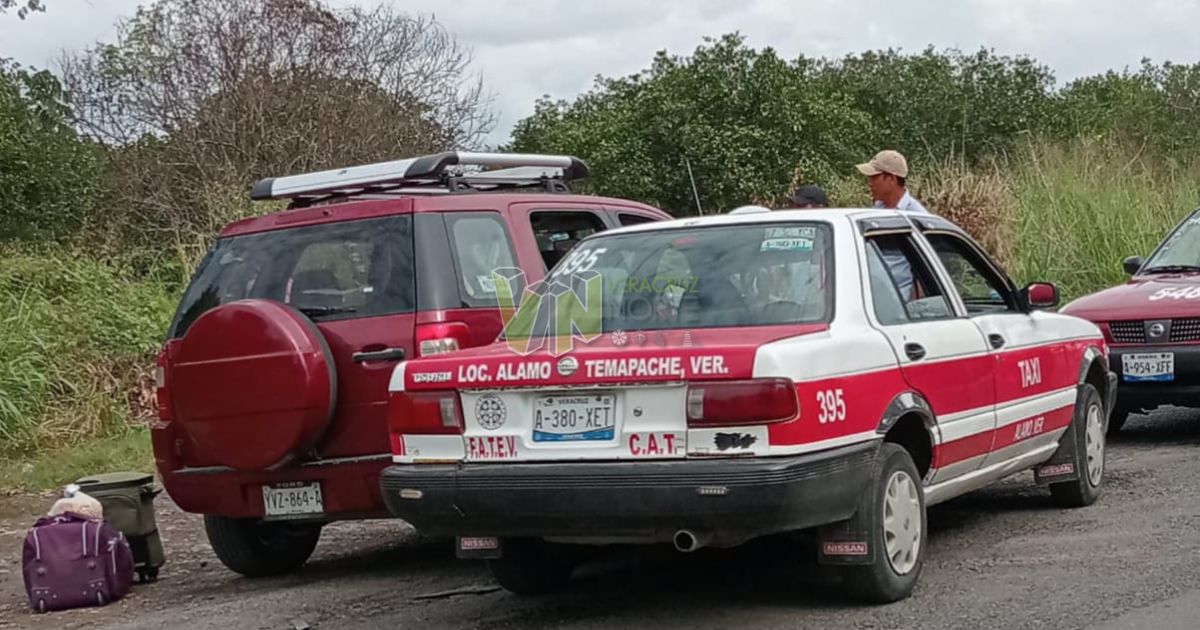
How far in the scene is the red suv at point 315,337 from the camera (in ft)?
21.5

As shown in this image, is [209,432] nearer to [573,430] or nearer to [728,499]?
[573,430]

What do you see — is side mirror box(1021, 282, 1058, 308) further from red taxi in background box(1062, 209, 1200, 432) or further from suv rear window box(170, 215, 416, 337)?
suv rear window box(170, 215, 416, 337)

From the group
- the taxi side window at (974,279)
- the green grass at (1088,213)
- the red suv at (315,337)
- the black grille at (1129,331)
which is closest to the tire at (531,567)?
the red suv at (315,337)

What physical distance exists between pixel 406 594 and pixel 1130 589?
3080 millimetres

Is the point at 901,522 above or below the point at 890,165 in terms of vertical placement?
below

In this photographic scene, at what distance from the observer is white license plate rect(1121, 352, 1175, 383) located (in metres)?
9.75

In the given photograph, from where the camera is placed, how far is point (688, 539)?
523 cm

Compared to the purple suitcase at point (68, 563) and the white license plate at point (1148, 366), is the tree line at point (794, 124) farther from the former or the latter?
the purple suitcase at point (68, 563)

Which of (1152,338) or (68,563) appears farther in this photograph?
(1152,338)

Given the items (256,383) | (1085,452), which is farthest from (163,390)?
(1085,452)

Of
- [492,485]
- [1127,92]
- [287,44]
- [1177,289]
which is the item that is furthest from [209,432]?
[1127,92]

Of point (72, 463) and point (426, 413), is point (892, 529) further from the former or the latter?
point (72, 463)

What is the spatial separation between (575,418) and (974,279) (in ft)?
9.29

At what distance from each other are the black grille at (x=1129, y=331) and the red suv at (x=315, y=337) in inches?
178
